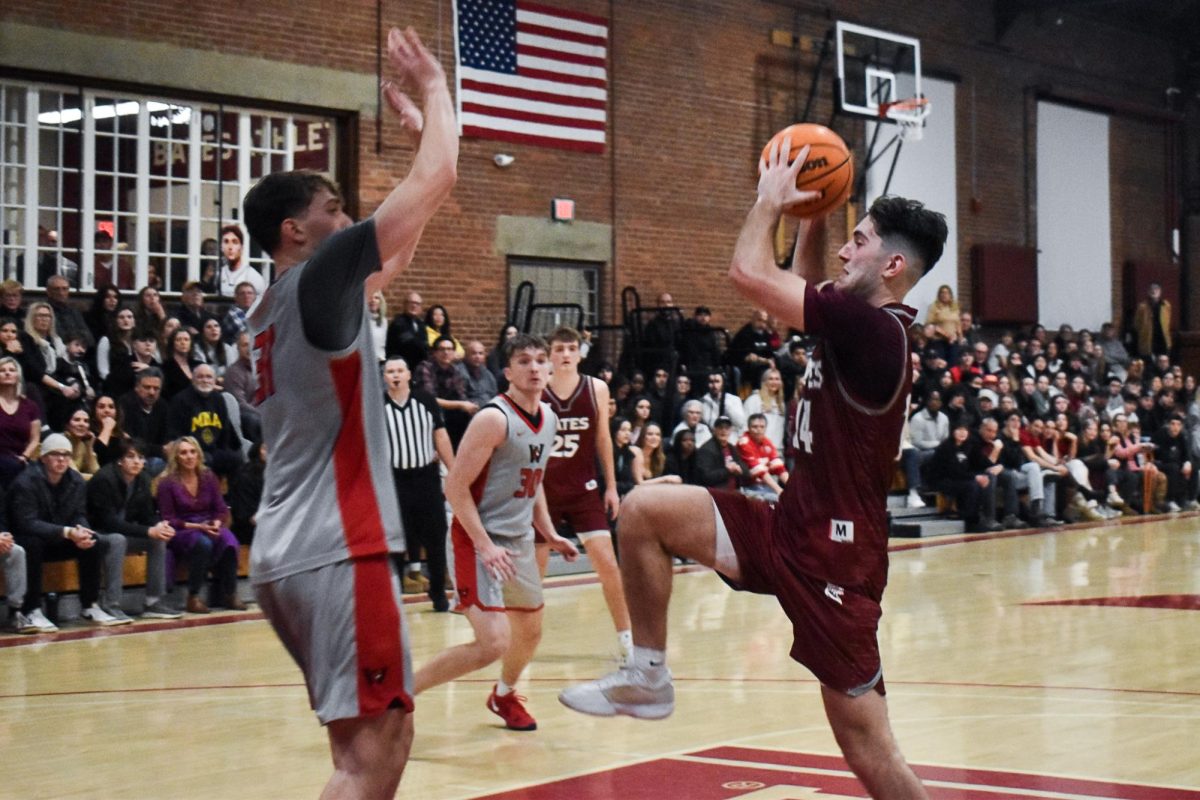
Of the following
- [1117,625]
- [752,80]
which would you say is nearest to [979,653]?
[1117,625]

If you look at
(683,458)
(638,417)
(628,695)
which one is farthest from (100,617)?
(628,695)

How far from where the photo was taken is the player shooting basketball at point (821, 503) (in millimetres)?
4211

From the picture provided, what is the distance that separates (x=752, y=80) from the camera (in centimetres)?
2052

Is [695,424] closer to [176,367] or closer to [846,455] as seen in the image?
[176,367]

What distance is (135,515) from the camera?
432 inches

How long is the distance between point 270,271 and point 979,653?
897 cm

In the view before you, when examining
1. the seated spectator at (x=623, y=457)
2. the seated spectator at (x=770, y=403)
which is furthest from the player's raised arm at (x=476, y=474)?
the seated spectator at (x=770, y=403)

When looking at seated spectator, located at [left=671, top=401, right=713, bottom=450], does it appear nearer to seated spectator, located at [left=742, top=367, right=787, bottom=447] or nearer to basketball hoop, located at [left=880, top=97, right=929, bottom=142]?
seated spectator, located at [left=742, top=367, right=787, bottom=447]

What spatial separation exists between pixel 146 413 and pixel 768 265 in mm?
8579

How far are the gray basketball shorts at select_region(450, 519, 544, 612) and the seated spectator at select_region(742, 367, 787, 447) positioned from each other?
10.2 meters

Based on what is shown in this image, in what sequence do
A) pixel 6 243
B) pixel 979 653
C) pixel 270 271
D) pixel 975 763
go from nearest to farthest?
pixel 975 763, pixel 979 653, pixel 6 243, pixel 270 271

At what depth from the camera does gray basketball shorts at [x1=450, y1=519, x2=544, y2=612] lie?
6602 millimetres

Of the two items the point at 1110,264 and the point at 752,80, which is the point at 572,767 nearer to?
the point at 752,80

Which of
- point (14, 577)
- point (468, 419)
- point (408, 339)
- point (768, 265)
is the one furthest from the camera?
point (408, 339)
